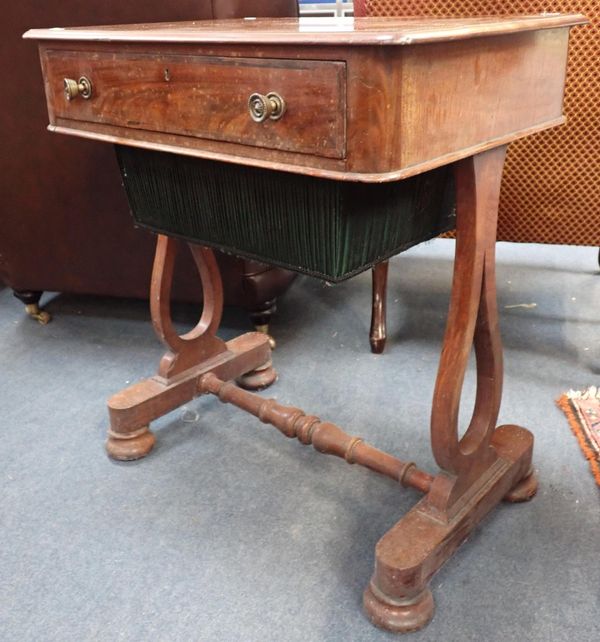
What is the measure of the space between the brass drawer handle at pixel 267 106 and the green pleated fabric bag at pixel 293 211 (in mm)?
133

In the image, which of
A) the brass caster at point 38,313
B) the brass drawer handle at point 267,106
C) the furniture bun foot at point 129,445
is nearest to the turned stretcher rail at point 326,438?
the furniture bun foot at point 129,445

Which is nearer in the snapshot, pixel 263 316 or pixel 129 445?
pixel 129 445

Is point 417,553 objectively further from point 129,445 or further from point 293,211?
point 129,445

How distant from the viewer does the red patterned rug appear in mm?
1201

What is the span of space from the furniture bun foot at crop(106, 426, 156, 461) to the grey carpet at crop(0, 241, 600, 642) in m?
0.02

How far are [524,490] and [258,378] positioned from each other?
58 centimetres

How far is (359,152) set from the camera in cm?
67

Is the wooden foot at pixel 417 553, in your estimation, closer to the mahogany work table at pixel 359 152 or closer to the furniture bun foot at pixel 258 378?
the mahogany work table at pixel 359 152

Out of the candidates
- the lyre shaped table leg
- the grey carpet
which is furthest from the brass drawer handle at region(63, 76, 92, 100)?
the grey carpet

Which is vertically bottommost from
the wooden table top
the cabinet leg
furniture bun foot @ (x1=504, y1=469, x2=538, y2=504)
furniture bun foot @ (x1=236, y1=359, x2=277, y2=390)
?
furniture bun foot @ (x1=236, y1=359, x2=277, y2=390)

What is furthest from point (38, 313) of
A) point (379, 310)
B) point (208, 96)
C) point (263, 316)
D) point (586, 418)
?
point (586, 418)

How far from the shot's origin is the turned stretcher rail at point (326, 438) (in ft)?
3.31

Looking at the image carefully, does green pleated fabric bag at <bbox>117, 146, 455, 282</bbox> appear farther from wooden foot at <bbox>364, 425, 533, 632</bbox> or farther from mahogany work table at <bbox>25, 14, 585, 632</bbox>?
wooden foot at <bbox>364, 425, 533, 632</bbox>

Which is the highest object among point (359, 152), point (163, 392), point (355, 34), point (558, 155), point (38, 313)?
point (355, 34)
